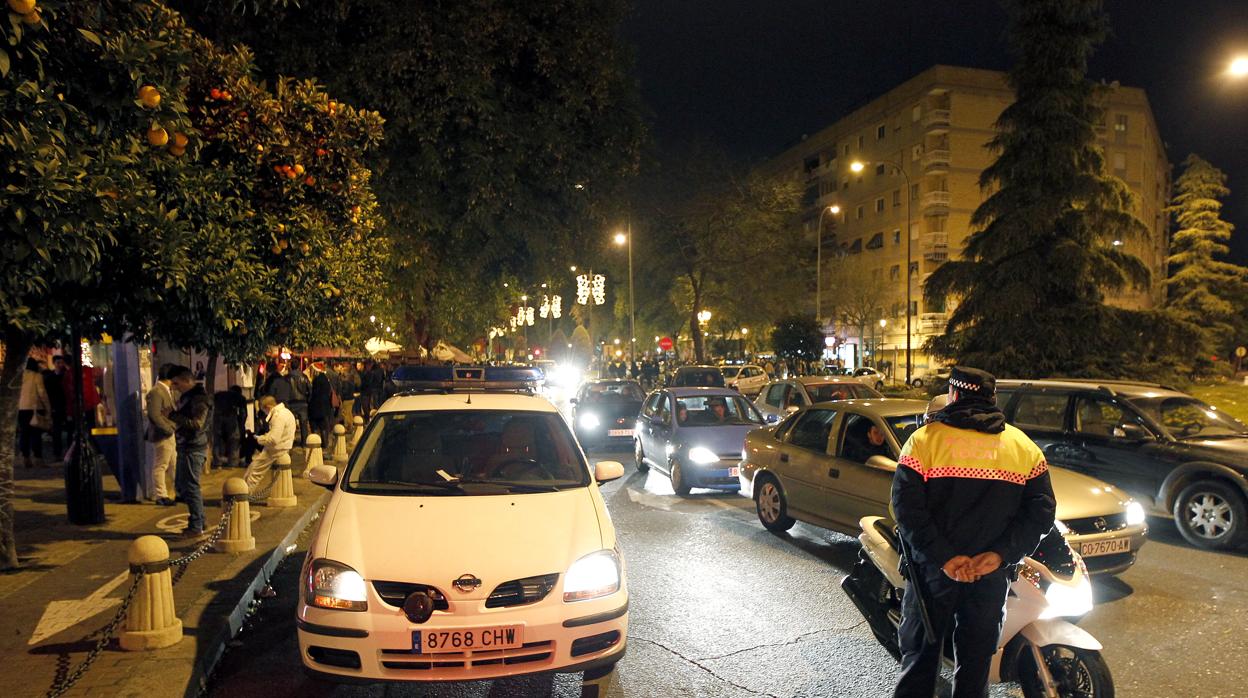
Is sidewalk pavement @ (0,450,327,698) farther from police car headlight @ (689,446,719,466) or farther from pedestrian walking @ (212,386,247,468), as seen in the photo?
police car headlight @ (689,446,719,466)

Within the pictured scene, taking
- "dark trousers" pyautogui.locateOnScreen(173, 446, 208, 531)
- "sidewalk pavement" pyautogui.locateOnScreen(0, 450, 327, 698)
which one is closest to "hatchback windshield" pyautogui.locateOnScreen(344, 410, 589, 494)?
"sidewalk pavement" pyautogui.locateOnScreen(0, 450, 327, 698)

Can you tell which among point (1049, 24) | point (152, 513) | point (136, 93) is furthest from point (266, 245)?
point (1049, 24)

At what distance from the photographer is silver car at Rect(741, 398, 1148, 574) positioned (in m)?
5.94

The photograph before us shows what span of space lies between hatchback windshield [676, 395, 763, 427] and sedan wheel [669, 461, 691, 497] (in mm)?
666

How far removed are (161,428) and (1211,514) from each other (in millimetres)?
11429

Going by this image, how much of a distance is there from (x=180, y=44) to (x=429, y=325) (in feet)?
51.6

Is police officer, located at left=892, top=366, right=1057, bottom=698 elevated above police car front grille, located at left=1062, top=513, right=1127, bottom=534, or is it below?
above

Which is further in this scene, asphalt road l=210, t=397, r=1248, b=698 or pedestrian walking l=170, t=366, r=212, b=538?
pedestrian walking l=170, t=366, r=212, b=538

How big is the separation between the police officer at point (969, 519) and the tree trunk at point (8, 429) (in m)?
6.91

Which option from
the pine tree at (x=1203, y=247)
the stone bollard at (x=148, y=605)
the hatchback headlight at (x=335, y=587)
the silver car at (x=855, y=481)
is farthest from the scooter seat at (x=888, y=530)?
the pine tree at (x=1203, y=247)

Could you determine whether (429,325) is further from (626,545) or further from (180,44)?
(180,44)

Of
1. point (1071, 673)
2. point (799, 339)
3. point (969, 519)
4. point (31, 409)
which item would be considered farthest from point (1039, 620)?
point (799, 339)

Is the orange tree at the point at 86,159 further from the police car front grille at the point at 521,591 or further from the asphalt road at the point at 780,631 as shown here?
the police car front grille at the point at 521,591

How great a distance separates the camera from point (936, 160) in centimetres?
5175
